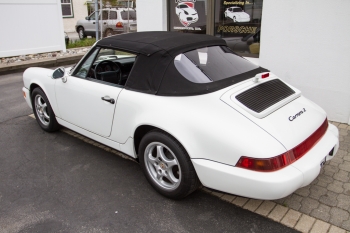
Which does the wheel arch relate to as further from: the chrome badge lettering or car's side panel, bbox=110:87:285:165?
the chrome badge lettering

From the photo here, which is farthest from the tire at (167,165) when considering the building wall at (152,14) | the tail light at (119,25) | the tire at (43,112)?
the tail light at (119,25)

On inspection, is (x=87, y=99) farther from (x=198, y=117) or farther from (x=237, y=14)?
(x=237, y=14)

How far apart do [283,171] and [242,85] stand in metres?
A: 1.04

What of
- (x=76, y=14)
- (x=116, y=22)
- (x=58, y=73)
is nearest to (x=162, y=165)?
(x=58, y=73)

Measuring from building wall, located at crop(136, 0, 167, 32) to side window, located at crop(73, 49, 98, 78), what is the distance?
143 inches

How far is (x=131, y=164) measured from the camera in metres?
4.13

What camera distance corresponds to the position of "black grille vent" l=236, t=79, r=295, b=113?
9.98 ft

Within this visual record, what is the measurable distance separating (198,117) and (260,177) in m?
0.75

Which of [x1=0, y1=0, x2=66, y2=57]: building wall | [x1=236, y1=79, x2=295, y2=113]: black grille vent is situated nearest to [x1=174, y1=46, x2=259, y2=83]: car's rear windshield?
[x1=236, y1=79, x2=295, y2=113]: black grille vent

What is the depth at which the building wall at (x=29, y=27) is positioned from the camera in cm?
1026

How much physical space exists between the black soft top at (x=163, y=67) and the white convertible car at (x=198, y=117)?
11 mm

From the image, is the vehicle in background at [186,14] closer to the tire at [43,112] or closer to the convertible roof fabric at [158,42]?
the convertible roof fabric at [158,42]

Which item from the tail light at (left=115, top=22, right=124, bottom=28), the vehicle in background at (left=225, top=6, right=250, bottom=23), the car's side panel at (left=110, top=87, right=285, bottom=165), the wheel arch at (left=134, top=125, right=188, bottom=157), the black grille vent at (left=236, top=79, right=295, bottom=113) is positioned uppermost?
the vehicle in background at (left=225, top=6, right=250, bottom=23)

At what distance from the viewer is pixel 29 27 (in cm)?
1073
